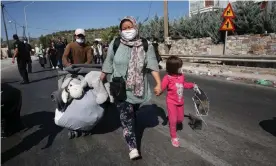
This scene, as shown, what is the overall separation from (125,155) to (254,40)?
11.5 meters

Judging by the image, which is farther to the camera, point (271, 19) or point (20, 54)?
point (271, 19)

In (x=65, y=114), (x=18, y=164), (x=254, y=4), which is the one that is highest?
(x=254, y=4)

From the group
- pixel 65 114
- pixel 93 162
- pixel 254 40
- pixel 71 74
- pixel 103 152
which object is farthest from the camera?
pixel 254 40

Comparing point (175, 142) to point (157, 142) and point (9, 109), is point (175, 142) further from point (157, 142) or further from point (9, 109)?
point (9, 109)

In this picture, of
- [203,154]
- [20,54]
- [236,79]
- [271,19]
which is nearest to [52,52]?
[20,54]

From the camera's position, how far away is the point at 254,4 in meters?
14.3

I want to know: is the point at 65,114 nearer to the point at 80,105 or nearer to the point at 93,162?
the point at 80,105

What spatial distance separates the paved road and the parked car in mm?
158

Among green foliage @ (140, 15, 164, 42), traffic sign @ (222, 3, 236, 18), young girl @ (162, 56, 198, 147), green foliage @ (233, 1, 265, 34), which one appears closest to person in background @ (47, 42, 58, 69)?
green foliage @ (140, 15, 164, 42)

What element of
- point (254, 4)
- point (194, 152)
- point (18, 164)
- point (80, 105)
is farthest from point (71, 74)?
point (254, 4)

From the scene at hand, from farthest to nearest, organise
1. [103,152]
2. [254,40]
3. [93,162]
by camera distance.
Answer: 1. [254,40]
2. [103,152]
3. [93,162]

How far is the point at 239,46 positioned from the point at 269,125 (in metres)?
10.1

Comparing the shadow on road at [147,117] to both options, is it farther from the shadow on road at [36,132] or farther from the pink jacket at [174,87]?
the shadow on road at [36,132]

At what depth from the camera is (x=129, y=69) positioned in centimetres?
353
